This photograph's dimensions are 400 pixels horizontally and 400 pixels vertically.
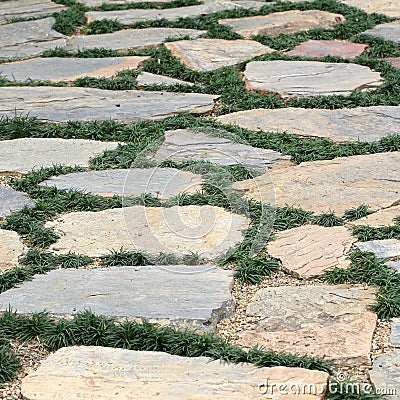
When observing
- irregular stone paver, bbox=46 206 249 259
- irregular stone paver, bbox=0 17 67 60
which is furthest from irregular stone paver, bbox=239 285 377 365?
irregular stone paver, bbox=0 17 67 60

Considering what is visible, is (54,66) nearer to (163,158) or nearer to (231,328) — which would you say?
(163,158)

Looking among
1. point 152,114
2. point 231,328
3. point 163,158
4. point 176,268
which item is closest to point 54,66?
point 152,114

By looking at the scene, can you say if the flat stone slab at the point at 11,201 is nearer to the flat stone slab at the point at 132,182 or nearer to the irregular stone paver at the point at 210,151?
the flat stone slab at the point at 132,182

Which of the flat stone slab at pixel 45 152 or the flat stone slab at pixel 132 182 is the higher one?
the flat stone slab at pixel 45 152

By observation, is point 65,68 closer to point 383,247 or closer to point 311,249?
point 311,249

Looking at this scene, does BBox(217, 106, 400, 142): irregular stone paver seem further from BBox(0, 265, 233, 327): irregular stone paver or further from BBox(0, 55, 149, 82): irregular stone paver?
BBox(0, 265, 233, 327): irregular stone paver

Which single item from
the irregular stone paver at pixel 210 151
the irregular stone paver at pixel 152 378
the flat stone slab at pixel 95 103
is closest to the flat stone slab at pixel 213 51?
the flat stone slab at pixel 95 103
